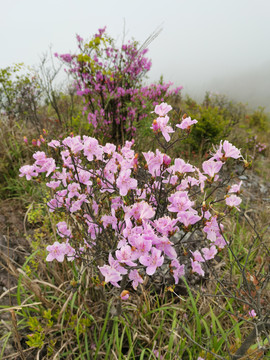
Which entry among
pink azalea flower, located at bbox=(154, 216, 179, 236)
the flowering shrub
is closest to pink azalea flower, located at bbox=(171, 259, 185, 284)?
the flowering shrub

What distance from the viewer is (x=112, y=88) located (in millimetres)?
4230

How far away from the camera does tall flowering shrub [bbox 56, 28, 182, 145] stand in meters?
4.16

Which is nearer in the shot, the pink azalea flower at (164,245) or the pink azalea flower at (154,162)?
the pink azalea flower at (164,245)

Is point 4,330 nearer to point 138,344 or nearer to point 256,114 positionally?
point 138,344

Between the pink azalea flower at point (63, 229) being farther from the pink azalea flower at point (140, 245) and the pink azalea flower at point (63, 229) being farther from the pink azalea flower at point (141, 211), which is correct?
the pink azalea flower at point (140, 245)

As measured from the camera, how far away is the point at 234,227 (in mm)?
3203

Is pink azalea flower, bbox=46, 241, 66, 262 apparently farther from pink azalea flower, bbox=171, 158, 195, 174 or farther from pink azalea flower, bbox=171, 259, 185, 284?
pink azalea flower, bbox=171, 158, 195, 174

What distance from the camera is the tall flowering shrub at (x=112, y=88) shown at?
4.16 meters

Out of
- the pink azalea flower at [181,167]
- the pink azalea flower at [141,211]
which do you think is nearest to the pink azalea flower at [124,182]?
the pink azalea flower at [141,211]

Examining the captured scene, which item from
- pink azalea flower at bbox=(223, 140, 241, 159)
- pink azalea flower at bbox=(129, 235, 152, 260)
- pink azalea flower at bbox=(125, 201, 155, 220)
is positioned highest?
pink azalea flower at bbox=(223, 140, 241, 159)

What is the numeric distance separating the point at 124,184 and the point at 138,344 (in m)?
1.36

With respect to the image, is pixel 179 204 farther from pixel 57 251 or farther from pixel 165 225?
pixel 57 251

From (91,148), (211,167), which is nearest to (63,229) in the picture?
(91,148)

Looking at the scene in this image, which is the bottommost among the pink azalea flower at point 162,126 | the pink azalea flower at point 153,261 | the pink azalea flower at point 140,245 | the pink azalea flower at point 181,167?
the pink azalea flower at point 153,261
